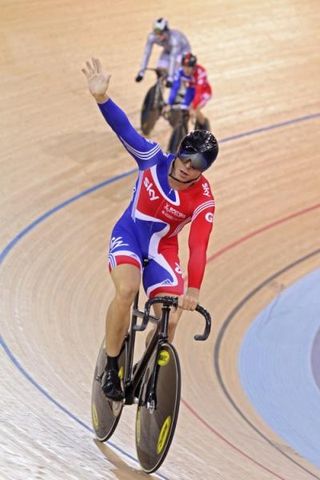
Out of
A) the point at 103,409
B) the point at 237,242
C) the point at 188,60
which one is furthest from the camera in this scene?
the point at 188,60

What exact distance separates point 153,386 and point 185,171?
898 mm

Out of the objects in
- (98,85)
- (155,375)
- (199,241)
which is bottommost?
(155,375)

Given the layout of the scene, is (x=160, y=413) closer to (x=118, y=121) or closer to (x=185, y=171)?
(x=185, y=171)

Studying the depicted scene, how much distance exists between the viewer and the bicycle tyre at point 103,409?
176 inches

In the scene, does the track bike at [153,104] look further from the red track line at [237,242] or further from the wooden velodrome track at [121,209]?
the red track line at [237,242]

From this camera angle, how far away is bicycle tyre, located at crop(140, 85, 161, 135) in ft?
31.8

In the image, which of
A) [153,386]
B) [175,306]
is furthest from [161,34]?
[175,306]

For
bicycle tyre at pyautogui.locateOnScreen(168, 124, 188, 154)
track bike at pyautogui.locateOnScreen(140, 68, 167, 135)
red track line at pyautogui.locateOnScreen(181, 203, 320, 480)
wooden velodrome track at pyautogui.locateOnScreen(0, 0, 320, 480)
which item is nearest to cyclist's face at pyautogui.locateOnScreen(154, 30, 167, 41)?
track bike at pyautogui.locateOnScreen(140, 68, 167, 135)

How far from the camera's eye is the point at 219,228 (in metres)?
8.65

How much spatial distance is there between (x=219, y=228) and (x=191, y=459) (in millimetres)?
3953

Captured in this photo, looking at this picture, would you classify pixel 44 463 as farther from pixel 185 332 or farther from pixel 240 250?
pixel 240 250

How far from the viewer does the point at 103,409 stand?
4.64 m

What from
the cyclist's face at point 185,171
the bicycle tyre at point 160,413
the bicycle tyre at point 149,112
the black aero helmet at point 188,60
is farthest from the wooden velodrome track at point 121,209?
the cyclist's face at point 185,171

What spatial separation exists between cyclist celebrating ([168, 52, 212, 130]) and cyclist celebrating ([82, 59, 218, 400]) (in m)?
5.11
